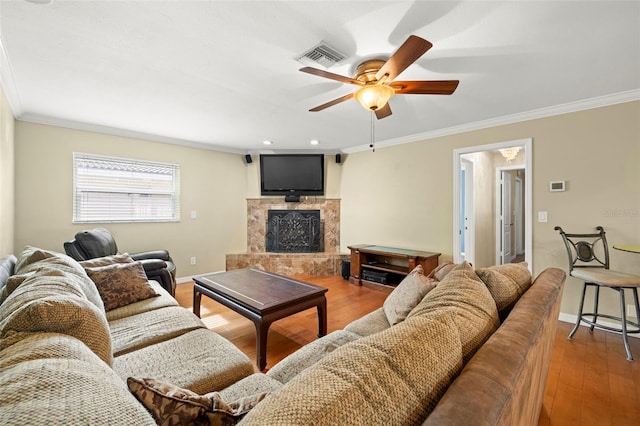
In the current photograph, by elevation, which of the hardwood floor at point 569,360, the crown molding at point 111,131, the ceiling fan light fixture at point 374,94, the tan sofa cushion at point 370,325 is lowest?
the hardwood floor at point 569,360

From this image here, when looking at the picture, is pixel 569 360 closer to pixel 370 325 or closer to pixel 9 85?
pixel 370 325

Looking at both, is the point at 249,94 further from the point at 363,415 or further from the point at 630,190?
the point at 630,190

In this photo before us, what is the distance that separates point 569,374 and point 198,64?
11.9ft

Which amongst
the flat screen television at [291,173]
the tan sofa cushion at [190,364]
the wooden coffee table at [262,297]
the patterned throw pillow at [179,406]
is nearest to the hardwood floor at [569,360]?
the wooden coffee table at [262,297]

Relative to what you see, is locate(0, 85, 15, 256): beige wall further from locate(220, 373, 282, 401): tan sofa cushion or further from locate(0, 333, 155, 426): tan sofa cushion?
locate(220, 373, 282, 401): tan sofa cushion

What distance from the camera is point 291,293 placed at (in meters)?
2.31

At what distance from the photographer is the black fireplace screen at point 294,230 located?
5.17 meters

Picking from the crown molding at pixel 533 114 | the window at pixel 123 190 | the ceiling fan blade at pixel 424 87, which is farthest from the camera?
the window at pixel 123 190

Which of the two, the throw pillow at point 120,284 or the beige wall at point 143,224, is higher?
the beige wall at point 143,224

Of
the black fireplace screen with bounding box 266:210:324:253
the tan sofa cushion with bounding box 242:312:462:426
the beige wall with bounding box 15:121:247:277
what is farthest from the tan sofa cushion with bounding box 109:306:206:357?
the black fireplace screen with bounding box 266:210:324:253

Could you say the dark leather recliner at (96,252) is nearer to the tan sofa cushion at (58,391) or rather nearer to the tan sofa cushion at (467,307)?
the tan sofa cushion at (58,391)

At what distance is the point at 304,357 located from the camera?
4.66 feet

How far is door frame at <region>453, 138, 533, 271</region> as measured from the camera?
317cm

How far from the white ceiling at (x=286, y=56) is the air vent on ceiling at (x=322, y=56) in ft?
0.19
